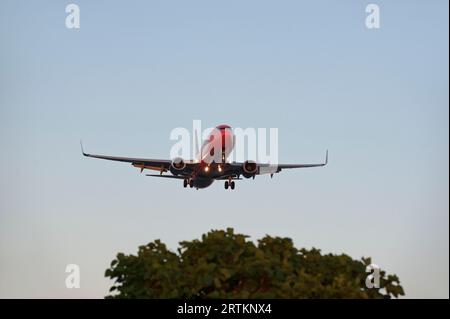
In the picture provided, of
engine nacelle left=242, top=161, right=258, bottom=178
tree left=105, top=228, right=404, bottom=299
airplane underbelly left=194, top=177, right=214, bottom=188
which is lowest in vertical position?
tree left=105, top=228, right=404, bottom=299

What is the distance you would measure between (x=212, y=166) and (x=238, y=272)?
170 feet

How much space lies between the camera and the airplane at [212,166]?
298 feet

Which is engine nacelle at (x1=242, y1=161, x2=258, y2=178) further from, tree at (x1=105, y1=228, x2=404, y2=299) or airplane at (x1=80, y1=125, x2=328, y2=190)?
tree at (x1=105, y1=228, x2=404, y2=299)

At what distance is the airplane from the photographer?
90875 millimetres

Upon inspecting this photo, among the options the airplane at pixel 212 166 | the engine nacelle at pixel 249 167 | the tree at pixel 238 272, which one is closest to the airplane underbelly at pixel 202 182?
the airplane at pixel 212 166

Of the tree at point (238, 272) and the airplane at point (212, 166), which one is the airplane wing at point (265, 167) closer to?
the airplane at point (212, 166)

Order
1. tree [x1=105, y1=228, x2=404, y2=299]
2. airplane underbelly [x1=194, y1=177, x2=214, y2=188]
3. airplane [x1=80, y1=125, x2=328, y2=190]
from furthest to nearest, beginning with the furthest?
airplane underbelly [x1=194, y1=177, x2=214, y2=188] → airplane [x1=80, y1=125, x2=328, y2=190] → tree [x1=105, y1=228, x2=404, y2=299]

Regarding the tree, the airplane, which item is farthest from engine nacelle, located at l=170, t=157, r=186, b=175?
the tree

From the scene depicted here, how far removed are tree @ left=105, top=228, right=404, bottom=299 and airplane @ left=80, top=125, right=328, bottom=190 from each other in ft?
152

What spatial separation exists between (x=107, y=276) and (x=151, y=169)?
2310 inches
